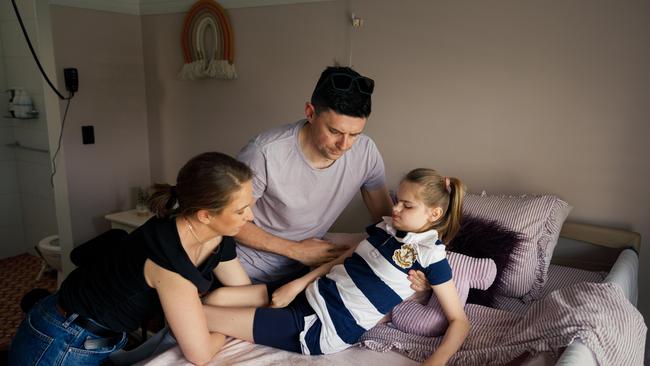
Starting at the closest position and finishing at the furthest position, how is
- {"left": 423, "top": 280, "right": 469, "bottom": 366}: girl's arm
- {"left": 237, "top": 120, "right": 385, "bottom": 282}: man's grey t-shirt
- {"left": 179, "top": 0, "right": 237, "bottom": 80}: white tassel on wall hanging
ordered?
{"left": 423, "top": 280, "right": 469, "bottom": 366}: girl's arm < {"left": 237, "top": 120, "right": 385, "bottom": 282}: man's grey t-shirt < {"left": 179, "top": 0, "right": 237, "bottom": 80}: white tassel on wall hanging

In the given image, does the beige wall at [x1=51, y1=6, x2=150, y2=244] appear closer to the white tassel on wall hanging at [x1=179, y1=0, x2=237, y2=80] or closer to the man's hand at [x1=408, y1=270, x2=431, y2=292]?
the white tassel on wall hanging at [x1=179, y1=0, x2=237, y2=80]

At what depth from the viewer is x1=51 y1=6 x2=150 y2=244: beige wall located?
104 inches

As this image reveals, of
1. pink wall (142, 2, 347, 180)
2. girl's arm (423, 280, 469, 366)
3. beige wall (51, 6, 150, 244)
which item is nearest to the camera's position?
girl's arm (423, 280, 469, 366)

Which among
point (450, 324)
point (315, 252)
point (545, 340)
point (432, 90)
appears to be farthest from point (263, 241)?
point (432, 90)

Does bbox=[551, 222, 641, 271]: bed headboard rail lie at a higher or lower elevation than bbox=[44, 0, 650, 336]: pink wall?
lower

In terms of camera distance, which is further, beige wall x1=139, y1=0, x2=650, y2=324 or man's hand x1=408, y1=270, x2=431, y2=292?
beige wall x1=139, y1=0, x2=650, y2=324

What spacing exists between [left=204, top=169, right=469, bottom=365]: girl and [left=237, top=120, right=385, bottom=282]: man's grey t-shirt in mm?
251

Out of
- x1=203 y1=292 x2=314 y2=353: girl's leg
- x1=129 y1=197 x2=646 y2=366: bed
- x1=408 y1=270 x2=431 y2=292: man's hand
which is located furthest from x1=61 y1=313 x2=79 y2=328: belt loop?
Result: x1=408 y1=270 x2=431 y2=292: man's hand

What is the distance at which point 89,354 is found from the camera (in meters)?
1.37

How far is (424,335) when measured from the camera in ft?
4.53

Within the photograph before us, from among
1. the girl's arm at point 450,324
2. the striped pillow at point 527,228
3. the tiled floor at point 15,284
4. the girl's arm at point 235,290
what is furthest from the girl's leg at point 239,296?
the tiled floor at point 15,284

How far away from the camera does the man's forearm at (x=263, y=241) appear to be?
5.25 ft

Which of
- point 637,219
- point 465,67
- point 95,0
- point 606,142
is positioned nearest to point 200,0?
point 95,0

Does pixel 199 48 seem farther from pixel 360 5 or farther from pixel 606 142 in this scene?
pixel 606 142
